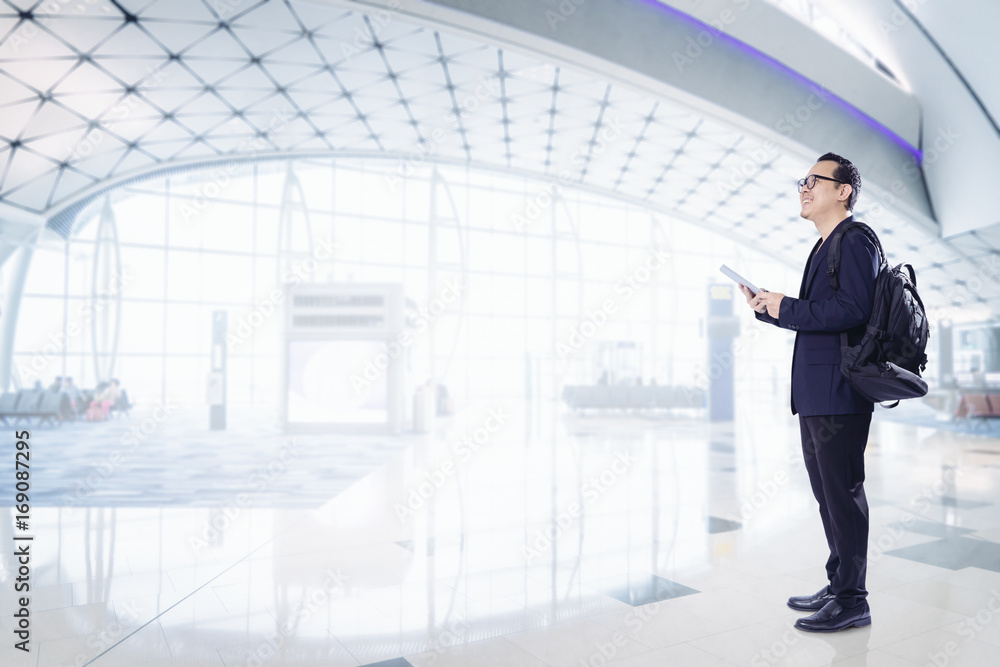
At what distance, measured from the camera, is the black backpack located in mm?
2828

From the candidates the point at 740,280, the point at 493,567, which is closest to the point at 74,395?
the point at 493,567

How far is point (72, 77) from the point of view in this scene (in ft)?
57.6

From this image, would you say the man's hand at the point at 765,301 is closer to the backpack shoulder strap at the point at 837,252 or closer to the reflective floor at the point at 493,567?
the backpack shoulder strap at the point at 837,252

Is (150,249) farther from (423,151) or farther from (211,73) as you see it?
(423,151)

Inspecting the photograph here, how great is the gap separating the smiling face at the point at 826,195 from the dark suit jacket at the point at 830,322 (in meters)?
0.09

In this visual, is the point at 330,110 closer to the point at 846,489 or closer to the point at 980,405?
the point at 980,405

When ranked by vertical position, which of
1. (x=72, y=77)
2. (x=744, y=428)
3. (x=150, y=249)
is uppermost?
(x=72, y=77)

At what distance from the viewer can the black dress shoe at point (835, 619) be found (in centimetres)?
315

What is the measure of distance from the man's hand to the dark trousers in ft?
1.92

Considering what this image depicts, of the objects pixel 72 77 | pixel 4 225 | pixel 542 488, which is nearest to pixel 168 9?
pixel 72 77

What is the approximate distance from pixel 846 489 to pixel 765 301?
3.29 feet

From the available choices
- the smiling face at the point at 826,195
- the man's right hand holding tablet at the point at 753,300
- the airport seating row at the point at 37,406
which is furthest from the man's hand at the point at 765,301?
the airport seating row at the point at 37,406

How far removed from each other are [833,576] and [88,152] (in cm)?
2547

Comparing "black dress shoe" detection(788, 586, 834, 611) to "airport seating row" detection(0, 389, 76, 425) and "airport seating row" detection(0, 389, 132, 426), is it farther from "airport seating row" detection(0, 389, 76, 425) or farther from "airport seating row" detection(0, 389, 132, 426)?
"airport seating row" detection(0, 389, 76, 425)
